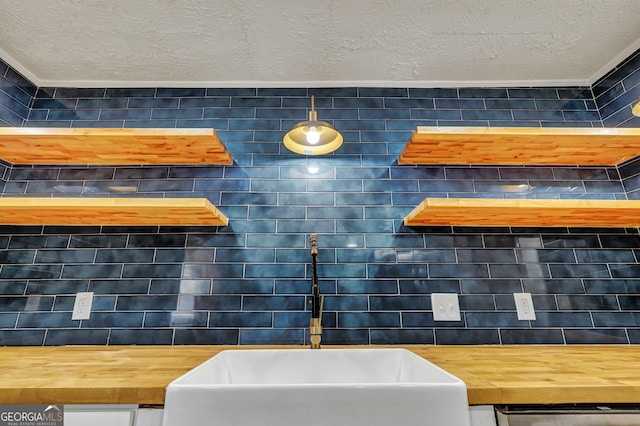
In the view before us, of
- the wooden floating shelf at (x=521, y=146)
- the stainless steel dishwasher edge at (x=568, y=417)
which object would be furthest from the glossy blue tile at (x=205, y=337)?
the wooden floating shelf at (x=521, y=146)

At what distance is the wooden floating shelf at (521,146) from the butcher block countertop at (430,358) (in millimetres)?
921

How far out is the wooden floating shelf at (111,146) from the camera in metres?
1.36

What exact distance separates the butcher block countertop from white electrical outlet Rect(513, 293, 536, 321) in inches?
5.7

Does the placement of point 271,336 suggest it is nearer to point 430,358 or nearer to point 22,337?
point 430,358

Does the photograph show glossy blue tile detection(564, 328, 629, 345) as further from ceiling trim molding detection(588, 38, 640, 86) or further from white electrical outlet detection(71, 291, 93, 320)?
white electrical outlet detection(71, 291, 93, 320)

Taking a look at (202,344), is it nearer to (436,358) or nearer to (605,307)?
(436,358)

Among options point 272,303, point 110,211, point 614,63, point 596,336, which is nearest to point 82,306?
point 110,211

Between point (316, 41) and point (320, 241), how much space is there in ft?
3.33

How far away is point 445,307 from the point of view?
1467 millimetres

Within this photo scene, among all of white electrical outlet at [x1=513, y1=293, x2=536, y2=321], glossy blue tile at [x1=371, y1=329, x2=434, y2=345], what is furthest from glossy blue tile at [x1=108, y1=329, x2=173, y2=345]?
white electrical outlet at [x1=513, y1=293, x2=536, y2=321]

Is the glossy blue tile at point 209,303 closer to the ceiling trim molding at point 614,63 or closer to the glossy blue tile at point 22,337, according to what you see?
the glossy blue tile at point 22,337

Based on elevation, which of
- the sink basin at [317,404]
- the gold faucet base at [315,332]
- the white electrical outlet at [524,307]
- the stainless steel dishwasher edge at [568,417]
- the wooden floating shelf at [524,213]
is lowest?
the stainless steel dishwasher edge at [568,417]

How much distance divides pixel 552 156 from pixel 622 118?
0.46 meters

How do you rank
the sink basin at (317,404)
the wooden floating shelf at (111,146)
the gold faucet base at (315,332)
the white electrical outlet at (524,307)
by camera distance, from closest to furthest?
the sink basin at (317,404) → the gold faucet base at (315,332) → the wooden floating shelf at (111,146) → the white electrical outlet at (524,307)
